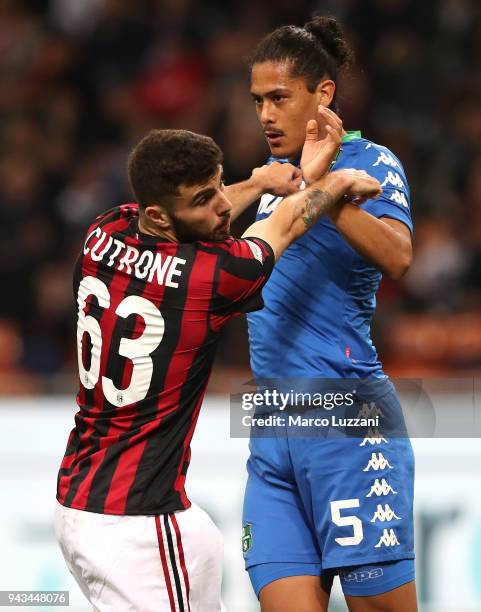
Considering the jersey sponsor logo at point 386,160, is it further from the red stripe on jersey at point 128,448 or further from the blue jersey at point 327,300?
the red stripe on jersey at point 128,448

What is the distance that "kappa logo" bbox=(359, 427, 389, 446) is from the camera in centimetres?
346

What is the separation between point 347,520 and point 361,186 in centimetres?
98

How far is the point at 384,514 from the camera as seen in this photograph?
135 inches

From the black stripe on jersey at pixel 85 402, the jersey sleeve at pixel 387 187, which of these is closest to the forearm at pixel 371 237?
the jersey sleeve at pixel 387 187

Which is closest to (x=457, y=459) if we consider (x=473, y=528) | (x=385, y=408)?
(x=473, y=528)

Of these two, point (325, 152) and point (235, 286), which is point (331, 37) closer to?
point (325, 152)

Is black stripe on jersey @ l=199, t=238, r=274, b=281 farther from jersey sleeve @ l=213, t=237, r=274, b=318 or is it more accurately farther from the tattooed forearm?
the tattooed forearm

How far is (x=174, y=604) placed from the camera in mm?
3125

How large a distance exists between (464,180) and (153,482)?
17.1 feet

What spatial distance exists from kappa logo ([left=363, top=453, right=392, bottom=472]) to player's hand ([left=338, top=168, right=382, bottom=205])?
2.53ft

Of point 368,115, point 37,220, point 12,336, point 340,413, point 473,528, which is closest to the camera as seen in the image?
point 340,413

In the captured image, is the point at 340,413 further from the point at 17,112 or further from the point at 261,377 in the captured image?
the point at 17,112

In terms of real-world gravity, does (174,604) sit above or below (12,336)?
below

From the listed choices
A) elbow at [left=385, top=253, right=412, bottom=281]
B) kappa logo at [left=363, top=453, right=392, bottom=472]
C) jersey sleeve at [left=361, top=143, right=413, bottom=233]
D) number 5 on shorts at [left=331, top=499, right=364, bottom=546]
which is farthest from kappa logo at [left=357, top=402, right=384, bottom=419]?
jersey sleeve at [left=361, top=143, right=413, bottom=233]
